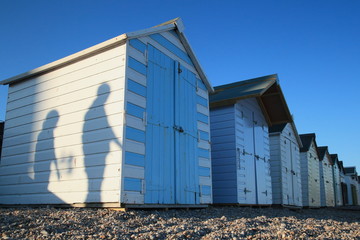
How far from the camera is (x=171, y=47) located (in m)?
9.25

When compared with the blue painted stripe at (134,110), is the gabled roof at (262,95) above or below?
above

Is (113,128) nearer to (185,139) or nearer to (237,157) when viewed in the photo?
(185,139)

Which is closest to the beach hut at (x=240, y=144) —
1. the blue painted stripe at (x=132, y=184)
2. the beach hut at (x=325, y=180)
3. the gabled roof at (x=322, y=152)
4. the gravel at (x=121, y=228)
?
the blue painted stripe at (x=132, y=184)

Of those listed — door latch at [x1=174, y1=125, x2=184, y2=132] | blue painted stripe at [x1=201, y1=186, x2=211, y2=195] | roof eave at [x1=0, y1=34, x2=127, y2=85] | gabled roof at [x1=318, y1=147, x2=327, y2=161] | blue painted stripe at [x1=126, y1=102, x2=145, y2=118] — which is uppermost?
gabled roof at [x1=318, y1=147, x2=327, y2=161]

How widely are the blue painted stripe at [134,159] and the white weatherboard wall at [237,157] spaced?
16.6 feet

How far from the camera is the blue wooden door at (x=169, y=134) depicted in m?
7.79

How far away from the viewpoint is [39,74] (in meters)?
9.26

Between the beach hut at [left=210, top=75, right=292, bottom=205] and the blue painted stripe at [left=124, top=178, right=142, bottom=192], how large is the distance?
516cm

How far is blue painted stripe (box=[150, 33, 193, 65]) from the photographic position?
28.5ft

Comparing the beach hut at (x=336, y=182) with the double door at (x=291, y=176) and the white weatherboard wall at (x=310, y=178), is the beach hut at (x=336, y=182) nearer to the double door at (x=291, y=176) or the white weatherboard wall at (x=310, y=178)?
the white weatherboard wall at (x=310, y=178)

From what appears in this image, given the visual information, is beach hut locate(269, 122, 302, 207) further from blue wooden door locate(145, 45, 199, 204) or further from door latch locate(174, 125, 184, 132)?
door latch locate(174, 125, 184, 132)

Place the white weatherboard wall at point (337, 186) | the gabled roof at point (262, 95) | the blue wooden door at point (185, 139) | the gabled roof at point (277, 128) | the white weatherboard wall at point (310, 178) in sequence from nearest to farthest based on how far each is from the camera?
the blue wooden door at point (185, 139) < the gabled roof at point (262, 95) < the gabled roof at point (277, 128) < the white weatherboard wall at point (310, 178) < the white weatherboard wall at point (337, 186)

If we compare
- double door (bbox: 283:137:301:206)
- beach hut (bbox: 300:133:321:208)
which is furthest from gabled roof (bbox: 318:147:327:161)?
double door (bbox: 283:137:301:206)

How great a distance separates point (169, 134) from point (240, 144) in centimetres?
445
